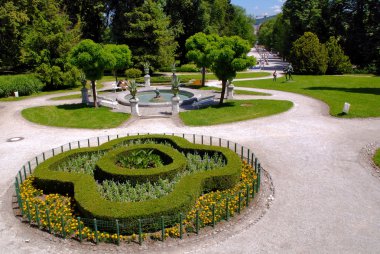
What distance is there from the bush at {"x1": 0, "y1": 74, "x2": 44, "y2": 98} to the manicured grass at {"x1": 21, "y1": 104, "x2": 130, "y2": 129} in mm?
9688

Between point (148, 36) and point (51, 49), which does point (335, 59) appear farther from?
point (51, 49)

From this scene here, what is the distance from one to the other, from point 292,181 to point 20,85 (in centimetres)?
3571

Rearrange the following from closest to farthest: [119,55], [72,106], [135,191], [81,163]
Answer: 1. [135,191]
2. [81,163]
3. [72,106]
4. [119,55]

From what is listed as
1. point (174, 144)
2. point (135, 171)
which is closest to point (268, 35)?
point (174, 144)

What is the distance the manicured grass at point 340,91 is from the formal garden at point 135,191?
14.4m

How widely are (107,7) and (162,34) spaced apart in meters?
18.3

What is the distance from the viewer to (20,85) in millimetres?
38781

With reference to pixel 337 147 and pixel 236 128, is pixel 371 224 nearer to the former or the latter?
pixel 337 147

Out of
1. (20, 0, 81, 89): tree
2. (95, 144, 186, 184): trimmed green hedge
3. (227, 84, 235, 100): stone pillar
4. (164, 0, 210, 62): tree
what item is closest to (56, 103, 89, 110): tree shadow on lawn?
(20, 0, 81, 89): tree

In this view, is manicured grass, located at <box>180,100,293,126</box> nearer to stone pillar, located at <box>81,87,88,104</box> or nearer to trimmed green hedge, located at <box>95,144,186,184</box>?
trimmed green hedge, located at <box>95,144,186,184</box>

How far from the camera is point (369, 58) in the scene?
54.0 metres

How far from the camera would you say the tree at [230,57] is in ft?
90.8

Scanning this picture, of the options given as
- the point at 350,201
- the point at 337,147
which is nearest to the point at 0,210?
the point at 350,201

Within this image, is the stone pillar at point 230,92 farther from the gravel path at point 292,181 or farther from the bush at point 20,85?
the bush at point 20,85
